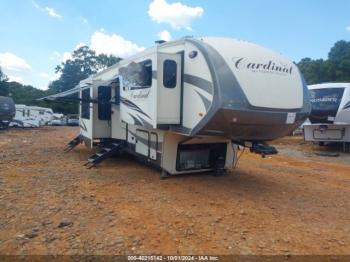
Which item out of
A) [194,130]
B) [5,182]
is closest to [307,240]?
[194,130]

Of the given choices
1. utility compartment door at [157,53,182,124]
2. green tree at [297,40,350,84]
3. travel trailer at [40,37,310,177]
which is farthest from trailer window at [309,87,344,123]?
green tree at [297,40,350,84]

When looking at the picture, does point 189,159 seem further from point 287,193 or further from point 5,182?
point 5,182

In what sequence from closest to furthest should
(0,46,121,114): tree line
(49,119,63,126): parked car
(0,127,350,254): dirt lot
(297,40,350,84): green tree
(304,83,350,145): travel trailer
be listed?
(0,127,350,254): dirt lot → (304,83,350,145): travel trailer → (297,40,350,84): green tree → (49,119,63,126): parked car → (0,46,121,114): tree line

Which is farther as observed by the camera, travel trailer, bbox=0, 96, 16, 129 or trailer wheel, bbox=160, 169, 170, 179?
travel trailer, bbox=0, 96, 16, 129

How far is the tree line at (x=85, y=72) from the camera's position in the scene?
3800cm

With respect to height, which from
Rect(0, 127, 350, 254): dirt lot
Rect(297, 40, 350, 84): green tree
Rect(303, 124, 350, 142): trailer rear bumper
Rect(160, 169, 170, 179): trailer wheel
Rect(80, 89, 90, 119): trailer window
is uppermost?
Rect(297, 40, 350, 84): green tree

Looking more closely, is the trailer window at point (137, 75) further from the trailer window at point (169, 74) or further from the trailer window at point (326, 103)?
the trailer window at point (326, 103)

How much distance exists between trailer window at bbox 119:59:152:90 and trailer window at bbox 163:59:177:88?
1.53 ft

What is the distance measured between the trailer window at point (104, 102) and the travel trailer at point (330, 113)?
810 centimetres

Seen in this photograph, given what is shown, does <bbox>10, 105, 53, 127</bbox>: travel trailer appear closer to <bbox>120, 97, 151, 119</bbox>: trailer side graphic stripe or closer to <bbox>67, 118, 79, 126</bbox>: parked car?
<bbox>67, 118, 79, 126</bbox>: parked car

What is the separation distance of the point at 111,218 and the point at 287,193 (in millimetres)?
3733

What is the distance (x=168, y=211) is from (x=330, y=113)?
9.89m

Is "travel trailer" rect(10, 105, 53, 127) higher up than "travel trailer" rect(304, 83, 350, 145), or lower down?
lower down

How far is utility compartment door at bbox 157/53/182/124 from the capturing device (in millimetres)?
6656
